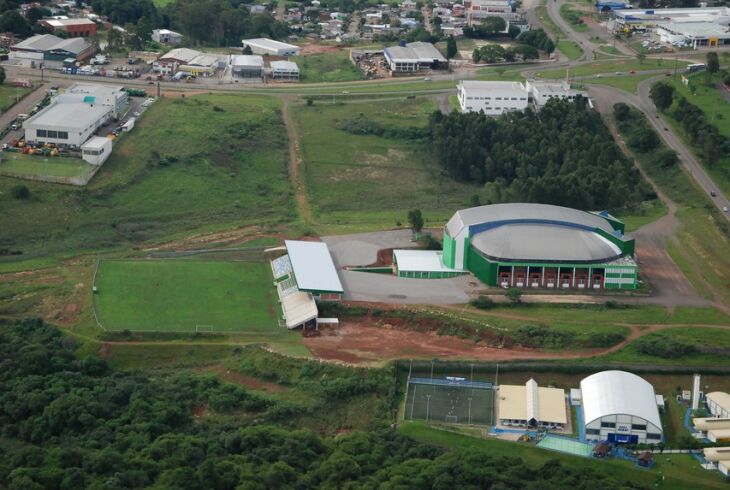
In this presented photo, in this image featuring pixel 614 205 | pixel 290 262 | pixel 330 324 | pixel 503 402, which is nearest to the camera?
pixel 503 402

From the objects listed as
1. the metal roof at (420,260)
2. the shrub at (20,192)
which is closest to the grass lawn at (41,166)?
the shrub at (20,192)

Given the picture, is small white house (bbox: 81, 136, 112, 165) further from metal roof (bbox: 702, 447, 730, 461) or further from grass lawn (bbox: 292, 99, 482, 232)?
metal roof (bbox: 702, 447, 730, 461)

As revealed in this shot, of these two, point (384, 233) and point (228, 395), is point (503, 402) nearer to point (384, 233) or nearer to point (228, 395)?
point (228, 395)

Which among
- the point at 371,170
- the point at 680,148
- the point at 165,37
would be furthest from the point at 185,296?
the point at 165,37

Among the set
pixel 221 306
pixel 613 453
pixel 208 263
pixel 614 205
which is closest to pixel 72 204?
pixel 208 263

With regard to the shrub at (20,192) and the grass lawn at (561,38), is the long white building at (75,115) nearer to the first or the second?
the shrub at (20,192)

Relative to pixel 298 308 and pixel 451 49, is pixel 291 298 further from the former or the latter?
pixel 451 49
